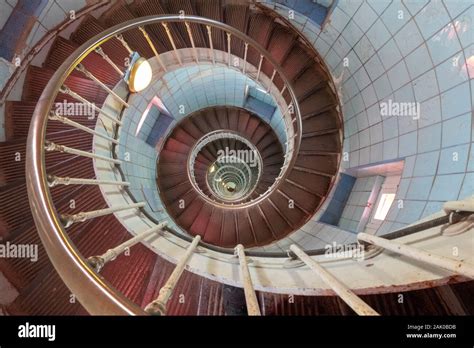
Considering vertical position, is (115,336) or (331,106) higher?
(331,106)

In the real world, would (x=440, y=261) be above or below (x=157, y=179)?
below

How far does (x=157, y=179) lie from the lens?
6156 mm

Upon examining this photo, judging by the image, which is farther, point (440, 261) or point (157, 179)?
point (157, 179)

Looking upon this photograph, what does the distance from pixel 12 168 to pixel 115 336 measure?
261 cm

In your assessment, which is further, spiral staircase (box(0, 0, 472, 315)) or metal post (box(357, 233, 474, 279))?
spiral staircase (box(0, 0, 472, 315))

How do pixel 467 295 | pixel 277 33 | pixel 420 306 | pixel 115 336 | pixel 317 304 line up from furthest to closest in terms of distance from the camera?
1. pixel 277 33
2. pixel 317 304
3. pixel 420 306
4. pixel 467 295
5. pixel 115 336

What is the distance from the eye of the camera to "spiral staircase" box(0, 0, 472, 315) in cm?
142

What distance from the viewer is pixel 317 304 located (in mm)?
1761

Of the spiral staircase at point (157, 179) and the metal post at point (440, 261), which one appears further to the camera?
the spiral staircase at point (157, 179)

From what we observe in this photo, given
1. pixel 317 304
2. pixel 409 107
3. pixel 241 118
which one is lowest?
pixel 317 304

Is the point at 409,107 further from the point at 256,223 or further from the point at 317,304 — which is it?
the point at 256,223

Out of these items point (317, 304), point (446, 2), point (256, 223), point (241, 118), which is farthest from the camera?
point (241, 118)

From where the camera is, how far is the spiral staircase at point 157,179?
4.64 feet

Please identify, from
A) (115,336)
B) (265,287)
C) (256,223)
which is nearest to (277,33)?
(256,223)
